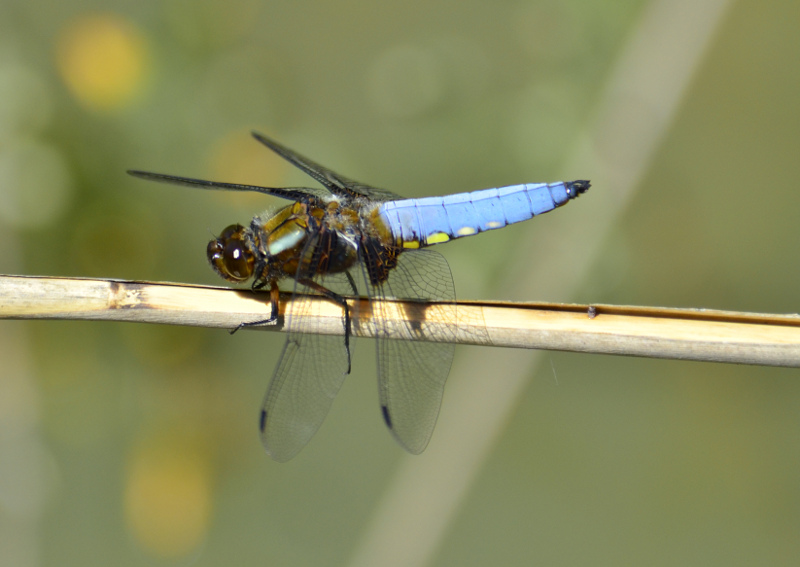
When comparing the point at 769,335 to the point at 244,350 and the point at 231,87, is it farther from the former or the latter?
the point at 231,87

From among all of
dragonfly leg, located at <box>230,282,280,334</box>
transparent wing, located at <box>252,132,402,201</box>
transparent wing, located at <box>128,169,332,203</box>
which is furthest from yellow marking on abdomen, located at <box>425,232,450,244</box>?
dragonfly leg, located at <box>230,282,280,334</box>

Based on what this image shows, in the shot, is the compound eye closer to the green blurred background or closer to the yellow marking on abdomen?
the yellow marking on abdomen

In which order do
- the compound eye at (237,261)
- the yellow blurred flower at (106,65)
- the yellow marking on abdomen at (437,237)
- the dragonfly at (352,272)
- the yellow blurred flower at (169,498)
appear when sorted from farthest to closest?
1. the yellow blurred flower at (169,498)
2. the yellow blurred flower at (106,65)
3. the yellow marking on abdomen at (437,237)
4. the compound eye at (237,261)
5. the dragonfly at (352,272)

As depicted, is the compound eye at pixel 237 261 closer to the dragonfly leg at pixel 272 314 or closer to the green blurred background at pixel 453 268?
the dragonfly leg at pixel 272 314

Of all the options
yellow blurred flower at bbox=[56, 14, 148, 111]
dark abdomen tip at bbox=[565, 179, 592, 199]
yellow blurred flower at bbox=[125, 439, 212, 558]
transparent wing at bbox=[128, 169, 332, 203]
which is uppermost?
yellow blurred flower at bbox=[56, 14, 148, 111]

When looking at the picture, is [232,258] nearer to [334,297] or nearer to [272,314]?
[272,314]

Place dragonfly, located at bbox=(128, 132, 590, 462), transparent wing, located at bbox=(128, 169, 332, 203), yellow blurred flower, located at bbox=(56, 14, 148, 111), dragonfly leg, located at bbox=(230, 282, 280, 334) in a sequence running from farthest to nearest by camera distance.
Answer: yellow blurred flower, located at bbox=(56, 14, 148, 111)
transparent wing, located at bbox=(128, 169, 332, 203)
dragonfly, located at bbox=(128, 132, 590, 462)
dragonfly leg, located at bbox=(230, 282, 280, 334)

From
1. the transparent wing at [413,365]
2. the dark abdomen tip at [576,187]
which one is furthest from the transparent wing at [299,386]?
the dark abdomen tip at [576,187]
